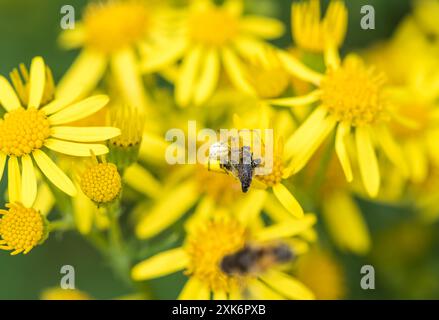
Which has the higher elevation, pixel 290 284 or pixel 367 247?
pixel 367 247

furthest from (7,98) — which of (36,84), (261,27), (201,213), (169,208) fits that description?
(261,27)

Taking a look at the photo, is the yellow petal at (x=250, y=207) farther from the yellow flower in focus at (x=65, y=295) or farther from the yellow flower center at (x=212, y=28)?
the yellow flower center at (x=212, y=28)

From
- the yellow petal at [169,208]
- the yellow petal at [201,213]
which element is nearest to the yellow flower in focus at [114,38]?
the yellow petal at [169,208]

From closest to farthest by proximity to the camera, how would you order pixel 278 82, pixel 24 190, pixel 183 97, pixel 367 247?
pixel 24 190
pixel 278 82
pixel 183 97
pixel 367 247

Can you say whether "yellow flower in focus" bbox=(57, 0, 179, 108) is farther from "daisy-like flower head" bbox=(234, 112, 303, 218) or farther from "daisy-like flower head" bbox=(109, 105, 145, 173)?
"daisy-like flower head" bbox=(234, 112, 303, 218)
